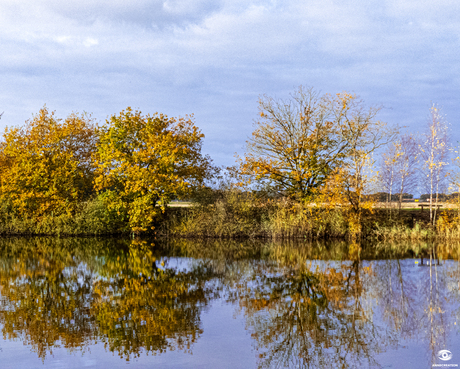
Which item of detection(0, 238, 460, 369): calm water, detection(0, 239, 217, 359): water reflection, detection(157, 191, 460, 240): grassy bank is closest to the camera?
detection(0, 238, 460, 369): calm water

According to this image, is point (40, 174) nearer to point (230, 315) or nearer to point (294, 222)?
point (294, 222)

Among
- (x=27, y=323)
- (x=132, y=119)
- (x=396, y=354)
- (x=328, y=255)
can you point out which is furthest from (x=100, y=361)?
(x=132, y=119)

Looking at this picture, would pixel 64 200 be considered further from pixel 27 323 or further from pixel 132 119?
pixel 27 323

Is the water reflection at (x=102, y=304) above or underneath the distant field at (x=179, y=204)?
underneath

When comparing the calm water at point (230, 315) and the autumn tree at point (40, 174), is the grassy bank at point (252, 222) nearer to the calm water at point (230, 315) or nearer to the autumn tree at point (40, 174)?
the autumn tree at point (40, 174)

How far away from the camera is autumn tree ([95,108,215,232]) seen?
92.5ft

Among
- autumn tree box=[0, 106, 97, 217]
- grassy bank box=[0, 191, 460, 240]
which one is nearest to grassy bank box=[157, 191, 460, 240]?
grassy bank box=[0, 191, 460, 240]

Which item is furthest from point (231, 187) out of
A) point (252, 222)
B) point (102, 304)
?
point (102, 304)

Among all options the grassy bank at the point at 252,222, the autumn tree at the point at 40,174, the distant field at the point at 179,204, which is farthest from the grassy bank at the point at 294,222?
the autumn tree at the point at 40,174

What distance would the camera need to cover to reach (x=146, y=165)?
95.7ft

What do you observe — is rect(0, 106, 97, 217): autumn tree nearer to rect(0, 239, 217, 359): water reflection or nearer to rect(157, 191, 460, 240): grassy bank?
rect(157, 191, 460, 240): grassy bank

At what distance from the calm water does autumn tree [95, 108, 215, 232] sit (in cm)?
1342

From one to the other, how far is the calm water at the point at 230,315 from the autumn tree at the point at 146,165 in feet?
44.0

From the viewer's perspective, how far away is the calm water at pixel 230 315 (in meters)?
6.09
